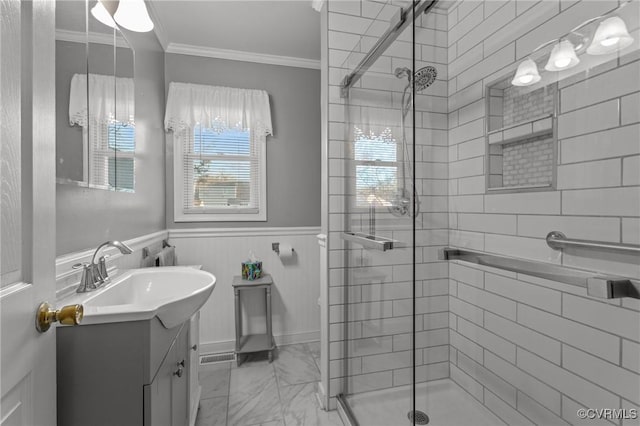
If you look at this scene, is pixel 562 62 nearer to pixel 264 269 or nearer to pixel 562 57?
pixel 562 57

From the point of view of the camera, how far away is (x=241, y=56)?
2660mm

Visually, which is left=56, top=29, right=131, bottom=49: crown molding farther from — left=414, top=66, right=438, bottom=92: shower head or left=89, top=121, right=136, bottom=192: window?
left=414, top=66, right=438, bottom=92: shower head

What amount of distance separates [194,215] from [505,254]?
7.56 ft

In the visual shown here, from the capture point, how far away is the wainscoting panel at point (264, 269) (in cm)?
259

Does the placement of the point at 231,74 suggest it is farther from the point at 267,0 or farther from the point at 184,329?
the point at 184,329

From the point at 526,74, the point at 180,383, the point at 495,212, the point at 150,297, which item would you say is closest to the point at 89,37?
the point at 150,297

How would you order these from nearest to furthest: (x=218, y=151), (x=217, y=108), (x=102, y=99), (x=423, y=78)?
(x=423, y=78), (x=102, y=99), (x=217, y=108), (x=218, y=151)

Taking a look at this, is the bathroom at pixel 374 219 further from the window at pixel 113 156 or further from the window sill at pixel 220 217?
the window sill at pixel 220 217

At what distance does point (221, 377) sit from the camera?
2193mm

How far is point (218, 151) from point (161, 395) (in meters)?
2.06

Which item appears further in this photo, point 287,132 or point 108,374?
point 287,132

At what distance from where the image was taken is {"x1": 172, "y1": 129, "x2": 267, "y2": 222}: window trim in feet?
8.39

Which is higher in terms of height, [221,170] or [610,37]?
[610,37]

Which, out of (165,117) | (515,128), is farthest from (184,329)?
(165,117)
